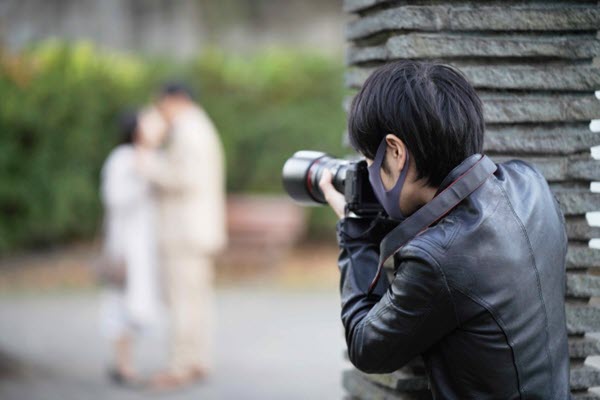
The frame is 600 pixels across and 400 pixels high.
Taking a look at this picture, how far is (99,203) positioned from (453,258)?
1012cm

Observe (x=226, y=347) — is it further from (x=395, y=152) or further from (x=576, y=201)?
(x=395, y=152)

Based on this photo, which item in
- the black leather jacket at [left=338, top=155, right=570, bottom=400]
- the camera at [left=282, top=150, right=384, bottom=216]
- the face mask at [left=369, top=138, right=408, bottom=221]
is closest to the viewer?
the black leather jacket at [left=338, top=155, right=570, bottom=400]

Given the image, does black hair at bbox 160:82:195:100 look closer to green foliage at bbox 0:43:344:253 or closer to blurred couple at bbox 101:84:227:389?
blurred couple at bbox 101:84:227:389

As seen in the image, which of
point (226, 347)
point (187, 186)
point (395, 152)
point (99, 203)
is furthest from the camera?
point (99, 203)

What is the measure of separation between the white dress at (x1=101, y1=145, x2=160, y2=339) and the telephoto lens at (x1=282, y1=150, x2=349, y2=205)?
14.7 ft

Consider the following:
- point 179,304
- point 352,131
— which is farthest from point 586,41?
point 179,304

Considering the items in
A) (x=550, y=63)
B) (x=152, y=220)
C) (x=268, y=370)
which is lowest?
(x=268, y=370)

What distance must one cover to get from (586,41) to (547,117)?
248mm

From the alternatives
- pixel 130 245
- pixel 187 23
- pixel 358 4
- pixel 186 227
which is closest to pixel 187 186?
pixel 186 227

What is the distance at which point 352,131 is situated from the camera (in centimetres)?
235

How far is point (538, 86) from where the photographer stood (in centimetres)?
277

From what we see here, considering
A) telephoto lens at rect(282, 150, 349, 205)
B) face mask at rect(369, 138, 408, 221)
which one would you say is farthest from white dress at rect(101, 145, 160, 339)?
face mask at rect(369, 138, 408, 221)

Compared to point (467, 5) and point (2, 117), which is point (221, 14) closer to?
point (2, 117)

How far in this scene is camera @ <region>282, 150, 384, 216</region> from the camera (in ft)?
8.18
